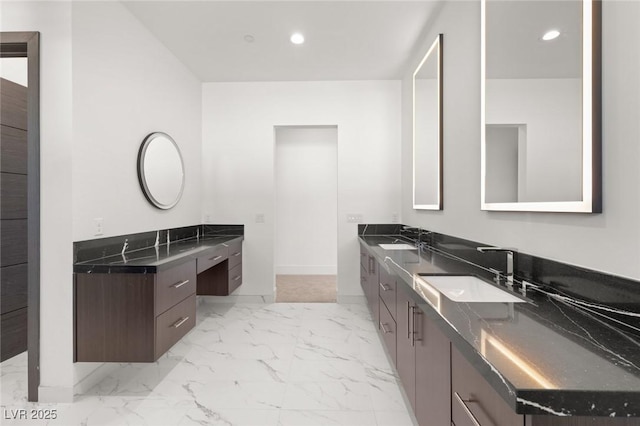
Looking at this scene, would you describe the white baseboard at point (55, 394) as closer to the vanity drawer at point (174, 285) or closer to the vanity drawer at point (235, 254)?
the vanity drawer at point (174, 285)

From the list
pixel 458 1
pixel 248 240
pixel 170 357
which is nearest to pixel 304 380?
pixel 170 357

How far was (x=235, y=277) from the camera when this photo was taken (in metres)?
3.38

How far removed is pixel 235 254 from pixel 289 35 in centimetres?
241

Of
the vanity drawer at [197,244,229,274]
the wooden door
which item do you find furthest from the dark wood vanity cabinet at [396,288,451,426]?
the wooden door

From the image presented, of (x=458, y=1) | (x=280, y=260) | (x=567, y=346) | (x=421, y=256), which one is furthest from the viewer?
(x=280, y=260)

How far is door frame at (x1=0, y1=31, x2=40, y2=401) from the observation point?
5.77 feet

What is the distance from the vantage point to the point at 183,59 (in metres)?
3.11

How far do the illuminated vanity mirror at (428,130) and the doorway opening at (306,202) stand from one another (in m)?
2.38

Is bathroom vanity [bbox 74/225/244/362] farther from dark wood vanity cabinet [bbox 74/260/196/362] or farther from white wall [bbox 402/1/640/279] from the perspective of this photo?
white wall [bbox 402/1/640/279]

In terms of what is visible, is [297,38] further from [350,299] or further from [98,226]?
[350,299]

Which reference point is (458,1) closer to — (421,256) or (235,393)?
(421,256)

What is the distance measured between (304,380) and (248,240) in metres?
2.04

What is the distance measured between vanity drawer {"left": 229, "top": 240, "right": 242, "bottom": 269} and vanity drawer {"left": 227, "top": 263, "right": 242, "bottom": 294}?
0.17 ft

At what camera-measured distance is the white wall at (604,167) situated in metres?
0.87
